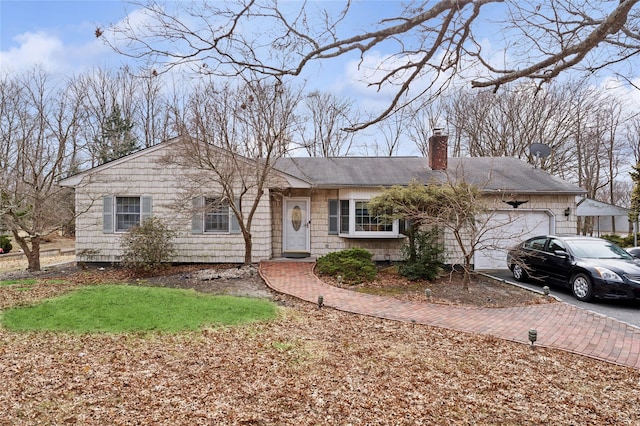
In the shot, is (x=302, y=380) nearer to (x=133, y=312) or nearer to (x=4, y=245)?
(x=133, y=312)

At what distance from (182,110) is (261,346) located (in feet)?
26.2

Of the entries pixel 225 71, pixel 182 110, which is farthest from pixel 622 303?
pixel 182 110

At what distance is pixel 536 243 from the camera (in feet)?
31.3

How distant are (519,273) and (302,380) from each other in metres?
8.36

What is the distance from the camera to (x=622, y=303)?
25.1 feet

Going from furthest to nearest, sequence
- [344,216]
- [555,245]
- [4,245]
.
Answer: [4,245], [344,216], [555,245]

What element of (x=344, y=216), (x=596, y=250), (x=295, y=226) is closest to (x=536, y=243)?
(x=596, y=250)

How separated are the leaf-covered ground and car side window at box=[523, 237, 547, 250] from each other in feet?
17.1

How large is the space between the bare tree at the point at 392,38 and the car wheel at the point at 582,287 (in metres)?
5.40

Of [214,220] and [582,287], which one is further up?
[214,220]

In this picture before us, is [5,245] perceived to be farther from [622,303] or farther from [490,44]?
[622,303]

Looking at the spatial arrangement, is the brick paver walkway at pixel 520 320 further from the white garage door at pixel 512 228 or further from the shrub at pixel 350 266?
the white garage door at pixel 512 228

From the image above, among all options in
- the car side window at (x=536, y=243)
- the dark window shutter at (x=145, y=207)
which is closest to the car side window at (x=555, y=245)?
the car side window at (x=536, y=243)

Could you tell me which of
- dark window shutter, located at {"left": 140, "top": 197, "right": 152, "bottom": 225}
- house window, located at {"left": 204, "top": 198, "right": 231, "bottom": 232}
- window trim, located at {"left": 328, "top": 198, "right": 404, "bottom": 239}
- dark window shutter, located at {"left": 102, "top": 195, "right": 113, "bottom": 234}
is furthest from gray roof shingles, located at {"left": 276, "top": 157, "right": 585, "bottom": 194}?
dark window shutter, located at {"left": 102, "top": 195, "right": 113, "bottom": 234}
